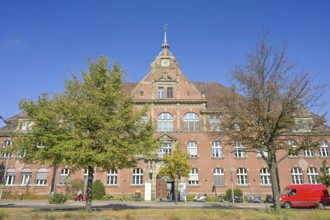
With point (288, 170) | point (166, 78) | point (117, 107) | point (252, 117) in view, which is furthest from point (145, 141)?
point (288, 170)

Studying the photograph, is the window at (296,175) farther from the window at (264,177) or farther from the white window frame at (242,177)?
the white window frame at (242,177)

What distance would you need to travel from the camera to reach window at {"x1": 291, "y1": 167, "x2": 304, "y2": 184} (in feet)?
105

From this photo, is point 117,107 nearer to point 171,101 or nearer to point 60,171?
point 171,101

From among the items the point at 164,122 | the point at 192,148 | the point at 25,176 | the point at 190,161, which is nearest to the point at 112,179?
the point at 164,122

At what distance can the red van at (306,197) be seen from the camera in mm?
23219

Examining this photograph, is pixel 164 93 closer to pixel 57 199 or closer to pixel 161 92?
pixel 161 92

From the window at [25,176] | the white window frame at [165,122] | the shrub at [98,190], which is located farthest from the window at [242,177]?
the window at [25,176]

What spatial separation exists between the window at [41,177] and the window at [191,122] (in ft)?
66.0

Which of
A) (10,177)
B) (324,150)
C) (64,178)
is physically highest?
(324,150)

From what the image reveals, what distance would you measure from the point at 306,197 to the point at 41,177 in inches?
1261

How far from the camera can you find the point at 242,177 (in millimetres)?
31844

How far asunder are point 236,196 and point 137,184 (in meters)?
12.4

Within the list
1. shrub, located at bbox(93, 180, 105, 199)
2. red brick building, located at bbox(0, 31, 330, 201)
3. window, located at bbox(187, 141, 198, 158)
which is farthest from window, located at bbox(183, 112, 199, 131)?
shrub, located at bbox(93, 180, 105, 199)

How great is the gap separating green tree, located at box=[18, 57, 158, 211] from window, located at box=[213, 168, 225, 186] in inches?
705
